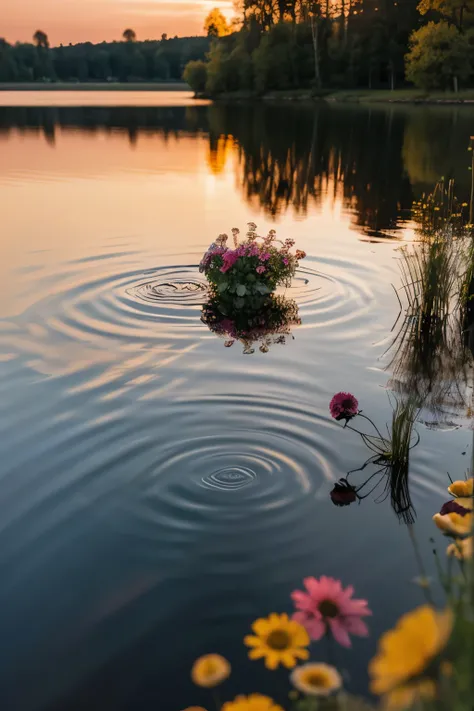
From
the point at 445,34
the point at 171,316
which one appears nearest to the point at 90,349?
the point at 171,316

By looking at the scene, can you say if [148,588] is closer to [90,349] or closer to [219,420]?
[219,420]

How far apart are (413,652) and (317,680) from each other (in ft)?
1.69

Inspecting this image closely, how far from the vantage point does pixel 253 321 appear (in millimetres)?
10328

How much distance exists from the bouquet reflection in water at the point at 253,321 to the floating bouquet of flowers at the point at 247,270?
0.48 ft

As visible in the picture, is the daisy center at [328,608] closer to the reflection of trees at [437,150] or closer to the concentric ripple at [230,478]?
the concentric ripple at [230,478]

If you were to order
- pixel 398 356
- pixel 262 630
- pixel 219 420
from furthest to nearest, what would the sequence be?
pixel 398 356 → pixel 219 420 → pixel 262 630

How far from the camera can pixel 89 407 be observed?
23.7ft

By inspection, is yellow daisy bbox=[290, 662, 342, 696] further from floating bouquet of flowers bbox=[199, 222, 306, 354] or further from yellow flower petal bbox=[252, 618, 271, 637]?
floating bouquet of flowers bbox=[199, 222, 306, 354]

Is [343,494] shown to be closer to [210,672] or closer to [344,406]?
[344,406]

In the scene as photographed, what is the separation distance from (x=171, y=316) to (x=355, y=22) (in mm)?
84357

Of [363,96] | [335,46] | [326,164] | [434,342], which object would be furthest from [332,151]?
[335,46]

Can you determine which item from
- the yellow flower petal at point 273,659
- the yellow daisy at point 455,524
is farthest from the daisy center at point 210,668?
the yellow daisy at point 455,524

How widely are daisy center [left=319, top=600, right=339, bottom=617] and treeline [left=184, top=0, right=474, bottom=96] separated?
233 feet

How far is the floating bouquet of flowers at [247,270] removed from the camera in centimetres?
1053
